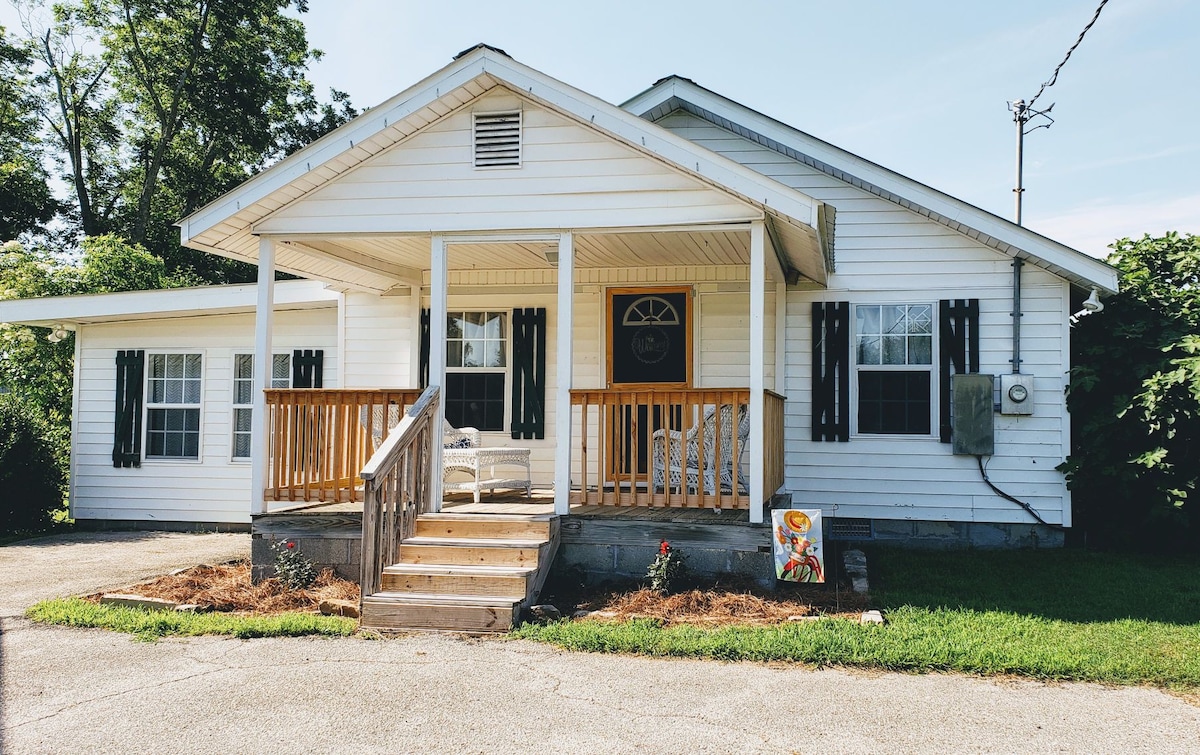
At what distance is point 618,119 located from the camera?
22.8ft

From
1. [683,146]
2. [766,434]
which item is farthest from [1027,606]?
[683,146]

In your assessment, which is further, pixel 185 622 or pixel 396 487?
pixel 396 487

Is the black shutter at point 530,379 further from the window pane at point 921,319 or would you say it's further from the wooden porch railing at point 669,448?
the window pane at point 921,319

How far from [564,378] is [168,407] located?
6523 mm

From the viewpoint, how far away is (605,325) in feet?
31.6

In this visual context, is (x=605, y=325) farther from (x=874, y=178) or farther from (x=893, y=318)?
(x=874, y=178)

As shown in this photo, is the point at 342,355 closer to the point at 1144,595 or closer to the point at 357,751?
the point at 357,751

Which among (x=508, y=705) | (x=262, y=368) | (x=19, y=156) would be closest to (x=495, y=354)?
(x=262, y=368)

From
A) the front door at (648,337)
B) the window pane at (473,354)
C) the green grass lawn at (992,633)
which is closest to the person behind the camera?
the green grass lawn at (992,633)

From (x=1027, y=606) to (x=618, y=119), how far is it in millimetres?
4475

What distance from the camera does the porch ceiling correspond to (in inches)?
314

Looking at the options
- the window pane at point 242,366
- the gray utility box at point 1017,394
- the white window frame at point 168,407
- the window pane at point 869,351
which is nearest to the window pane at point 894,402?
the window pane at point 869,351

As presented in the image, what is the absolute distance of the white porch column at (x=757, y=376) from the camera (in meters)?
6.80

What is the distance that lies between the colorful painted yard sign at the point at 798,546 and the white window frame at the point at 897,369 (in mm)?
3122
